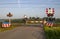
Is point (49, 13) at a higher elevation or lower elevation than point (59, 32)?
higher

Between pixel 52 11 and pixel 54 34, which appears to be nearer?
pixel 54 34

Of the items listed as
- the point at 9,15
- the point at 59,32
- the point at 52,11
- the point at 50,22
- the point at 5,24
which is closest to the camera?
the point at 59,32

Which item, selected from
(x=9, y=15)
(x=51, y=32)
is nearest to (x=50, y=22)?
(x=51, y=32)

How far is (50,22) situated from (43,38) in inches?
295

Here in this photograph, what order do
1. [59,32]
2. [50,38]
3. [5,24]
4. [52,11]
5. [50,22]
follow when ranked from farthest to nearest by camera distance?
[5,24]
[50,22]
[52,11]
[59,32]
[50,38]

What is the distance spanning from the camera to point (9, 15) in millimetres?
44156

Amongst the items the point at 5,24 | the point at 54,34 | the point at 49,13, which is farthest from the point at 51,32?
the point at 5,24

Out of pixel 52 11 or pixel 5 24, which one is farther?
pixel 5 24

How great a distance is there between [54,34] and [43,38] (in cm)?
90

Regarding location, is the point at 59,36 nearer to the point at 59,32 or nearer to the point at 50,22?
the point at 59,32

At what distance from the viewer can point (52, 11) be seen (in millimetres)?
20281

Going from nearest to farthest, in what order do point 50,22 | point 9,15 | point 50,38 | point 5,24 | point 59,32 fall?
point 50,38
point 59,32
point 50,22
point 5,24
point 9,15

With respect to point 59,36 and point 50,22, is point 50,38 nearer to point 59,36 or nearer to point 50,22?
point 59,36

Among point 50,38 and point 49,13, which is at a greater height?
point 49,13
